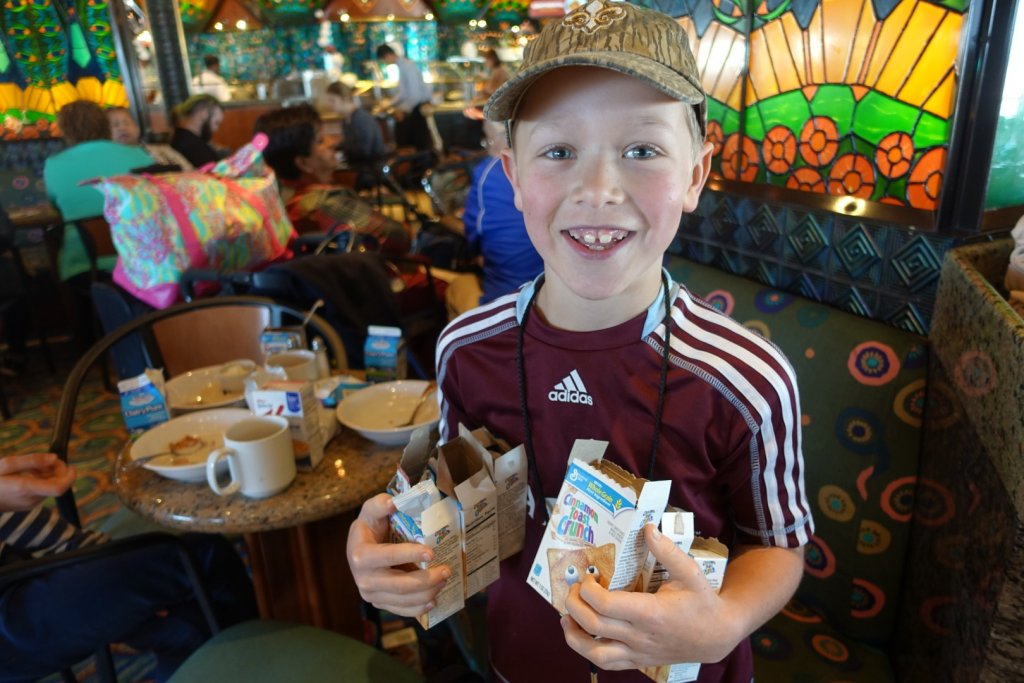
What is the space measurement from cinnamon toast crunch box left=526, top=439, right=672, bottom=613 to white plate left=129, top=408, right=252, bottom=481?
2.81 ft

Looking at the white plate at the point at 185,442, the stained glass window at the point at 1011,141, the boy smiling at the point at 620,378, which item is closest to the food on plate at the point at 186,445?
the white plate at the point at 185,442

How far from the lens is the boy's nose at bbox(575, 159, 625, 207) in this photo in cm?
80

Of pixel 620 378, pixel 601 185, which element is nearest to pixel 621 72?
pixel 601 185

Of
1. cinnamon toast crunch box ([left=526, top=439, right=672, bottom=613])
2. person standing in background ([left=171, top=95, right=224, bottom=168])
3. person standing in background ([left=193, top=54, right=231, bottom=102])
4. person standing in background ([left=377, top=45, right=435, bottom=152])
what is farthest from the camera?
person standing in background ([left=193, top=54, right=231, bottom=102])

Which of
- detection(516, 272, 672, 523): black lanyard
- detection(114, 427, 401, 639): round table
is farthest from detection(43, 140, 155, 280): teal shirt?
detection(516, 272, 672, 523): black lanyard

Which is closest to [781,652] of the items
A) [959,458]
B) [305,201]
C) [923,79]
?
[959,458]

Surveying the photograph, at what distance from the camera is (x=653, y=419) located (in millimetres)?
923

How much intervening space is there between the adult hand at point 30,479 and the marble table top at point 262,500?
0.10 m

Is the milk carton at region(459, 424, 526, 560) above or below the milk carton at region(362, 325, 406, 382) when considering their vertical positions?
above

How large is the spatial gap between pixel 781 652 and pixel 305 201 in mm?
3133

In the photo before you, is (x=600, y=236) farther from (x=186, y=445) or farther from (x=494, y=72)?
(x=494, y=72)

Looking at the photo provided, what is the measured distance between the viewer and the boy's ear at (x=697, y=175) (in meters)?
0.91

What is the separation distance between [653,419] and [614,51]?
0.46 metres

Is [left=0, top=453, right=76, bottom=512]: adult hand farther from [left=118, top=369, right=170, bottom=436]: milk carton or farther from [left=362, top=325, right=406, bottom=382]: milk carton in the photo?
[left=362, top=325, right=406, bottom=382]: milk carton
